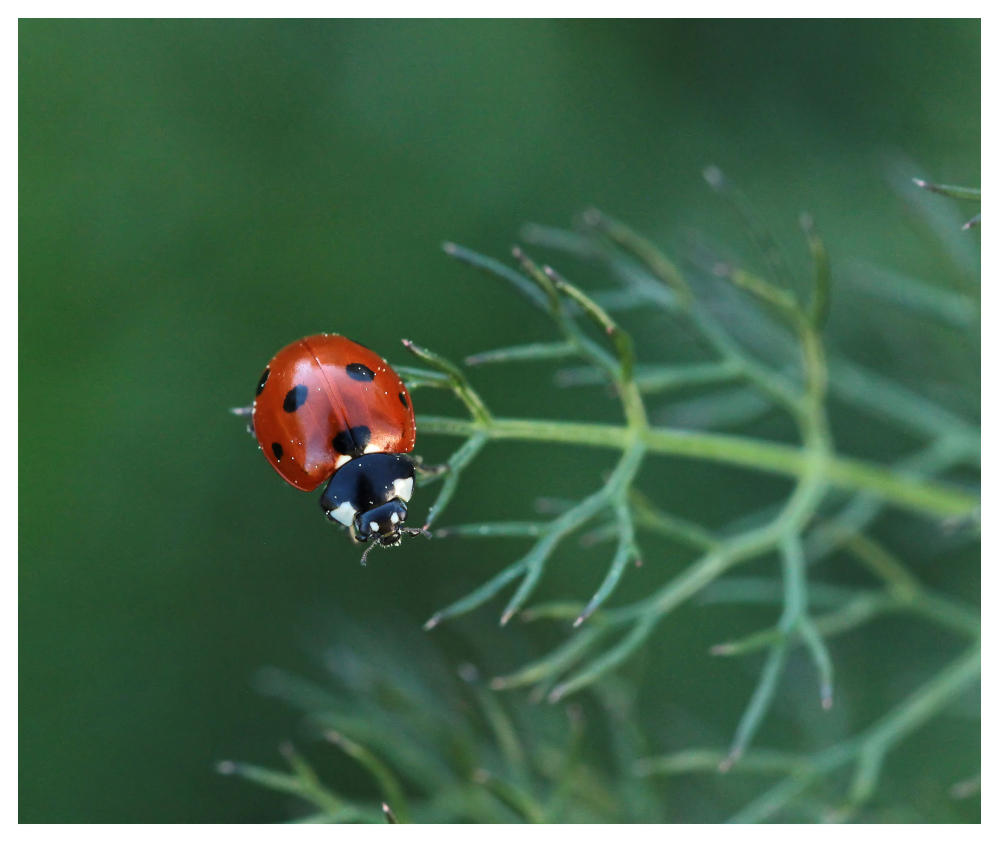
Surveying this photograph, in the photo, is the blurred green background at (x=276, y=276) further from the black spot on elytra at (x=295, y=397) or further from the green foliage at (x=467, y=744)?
the black spot on elytra at (x=295, y=397)

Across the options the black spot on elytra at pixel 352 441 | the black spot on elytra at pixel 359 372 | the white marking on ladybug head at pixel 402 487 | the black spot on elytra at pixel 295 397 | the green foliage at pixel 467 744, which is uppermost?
the black spot on elytra at pixel 295 397

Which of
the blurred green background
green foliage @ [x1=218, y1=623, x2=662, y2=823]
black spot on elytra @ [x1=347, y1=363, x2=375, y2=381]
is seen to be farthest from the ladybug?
the blurred green background

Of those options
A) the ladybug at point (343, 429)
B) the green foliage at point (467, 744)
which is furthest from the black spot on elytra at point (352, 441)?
the green foliage at point (467, 744)

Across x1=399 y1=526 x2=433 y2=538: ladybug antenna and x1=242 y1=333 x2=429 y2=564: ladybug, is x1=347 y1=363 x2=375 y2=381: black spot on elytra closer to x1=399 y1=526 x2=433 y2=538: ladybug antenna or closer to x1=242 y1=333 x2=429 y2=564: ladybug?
x1=242 y1=333 x2=429 y2=564: ladybug

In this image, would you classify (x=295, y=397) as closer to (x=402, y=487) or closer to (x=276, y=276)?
(x=402, y=487)

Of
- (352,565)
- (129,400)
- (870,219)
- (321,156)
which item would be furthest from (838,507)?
(129,400)

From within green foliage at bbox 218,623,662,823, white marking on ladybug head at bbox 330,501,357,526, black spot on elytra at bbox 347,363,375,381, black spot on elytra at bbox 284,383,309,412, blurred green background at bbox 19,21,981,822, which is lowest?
green foliage at bbox 218,623,662,823

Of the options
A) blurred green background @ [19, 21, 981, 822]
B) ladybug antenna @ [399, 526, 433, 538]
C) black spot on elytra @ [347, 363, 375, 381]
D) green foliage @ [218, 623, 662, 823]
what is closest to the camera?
ladybug antenna @ [399, 526, 433, 538]
